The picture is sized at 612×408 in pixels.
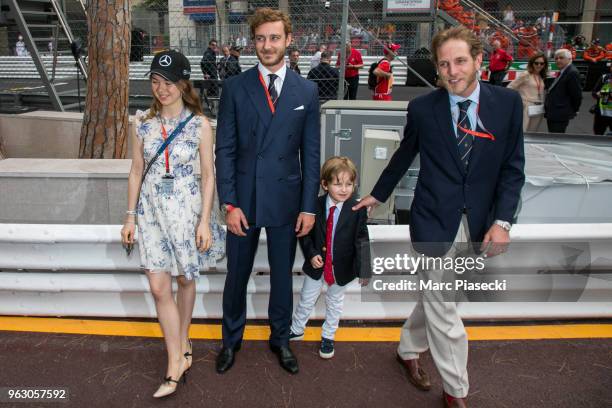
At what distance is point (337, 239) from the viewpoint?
2910 mm

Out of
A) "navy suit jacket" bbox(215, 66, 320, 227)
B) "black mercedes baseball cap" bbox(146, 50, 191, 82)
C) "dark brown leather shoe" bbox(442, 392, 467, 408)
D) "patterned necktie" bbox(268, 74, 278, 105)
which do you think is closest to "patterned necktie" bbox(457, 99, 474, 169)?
"navy suit jacket" bbox(215, 66, 320, 227)

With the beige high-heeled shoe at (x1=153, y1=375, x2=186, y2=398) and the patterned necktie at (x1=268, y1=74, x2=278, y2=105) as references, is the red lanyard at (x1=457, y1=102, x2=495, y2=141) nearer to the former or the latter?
the patterned necktie at (x1=268, y1=74, x2=278, y2=105)

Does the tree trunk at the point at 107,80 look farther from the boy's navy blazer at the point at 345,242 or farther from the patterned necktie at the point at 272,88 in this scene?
the boy's navy blazer at the point at 345,242

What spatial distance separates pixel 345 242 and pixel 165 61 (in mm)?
1389

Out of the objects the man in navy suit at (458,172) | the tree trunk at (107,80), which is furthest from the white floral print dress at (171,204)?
the tree trunk at (107,80)

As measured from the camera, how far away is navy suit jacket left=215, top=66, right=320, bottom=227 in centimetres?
268

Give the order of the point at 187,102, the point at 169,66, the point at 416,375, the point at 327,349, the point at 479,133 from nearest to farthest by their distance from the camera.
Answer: the point at 479,133 → the point at 169,66 → the point at 187,102 → the point at 416,375 → the point at 327,349

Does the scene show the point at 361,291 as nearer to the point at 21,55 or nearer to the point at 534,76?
the point at 534,76


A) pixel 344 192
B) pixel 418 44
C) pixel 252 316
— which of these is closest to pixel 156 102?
pixel 344 192

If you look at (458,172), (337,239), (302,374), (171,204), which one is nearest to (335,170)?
(337,239)

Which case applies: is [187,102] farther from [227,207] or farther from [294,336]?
[294,336]

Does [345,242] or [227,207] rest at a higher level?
[227,207]

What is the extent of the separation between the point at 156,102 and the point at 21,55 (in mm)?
13300

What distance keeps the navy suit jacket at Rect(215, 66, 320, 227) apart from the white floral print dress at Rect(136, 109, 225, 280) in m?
0.15
